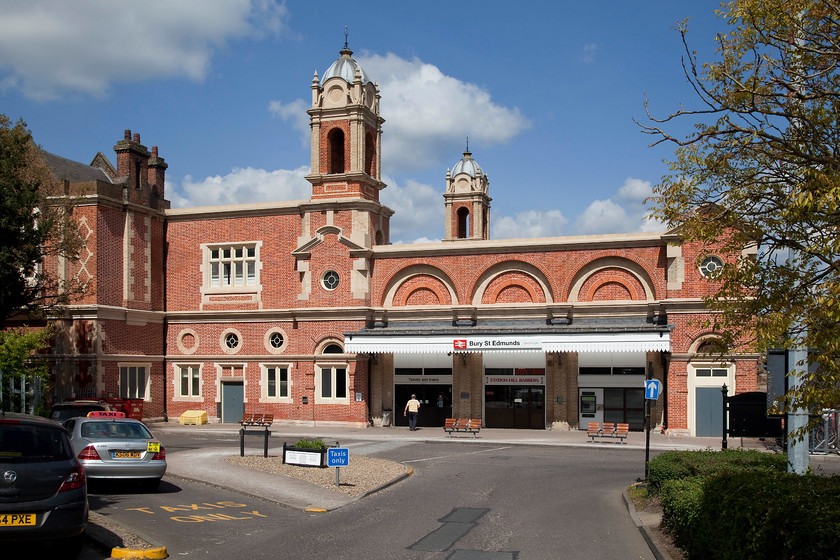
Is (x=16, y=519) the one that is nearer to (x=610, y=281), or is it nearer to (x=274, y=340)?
(x=610, y=281)

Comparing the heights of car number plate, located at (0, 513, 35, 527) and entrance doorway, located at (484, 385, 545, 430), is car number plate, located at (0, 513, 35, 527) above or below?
above

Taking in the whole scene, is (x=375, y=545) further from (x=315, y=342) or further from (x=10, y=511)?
(x=315, y=342)

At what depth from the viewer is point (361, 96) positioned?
3656 centimetres

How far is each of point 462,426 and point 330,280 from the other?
350 inches

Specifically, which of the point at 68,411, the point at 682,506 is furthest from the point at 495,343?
the point at 682,506

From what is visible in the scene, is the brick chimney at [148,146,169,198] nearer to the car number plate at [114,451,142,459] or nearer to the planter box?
the planter box

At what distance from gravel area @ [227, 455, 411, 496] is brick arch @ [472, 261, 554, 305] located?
12.7m

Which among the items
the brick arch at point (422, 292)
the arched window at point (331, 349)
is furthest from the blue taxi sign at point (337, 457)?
the arched window at point (331, 349)

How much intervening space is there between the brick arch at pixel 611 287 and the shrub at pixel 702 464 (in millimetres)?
15810

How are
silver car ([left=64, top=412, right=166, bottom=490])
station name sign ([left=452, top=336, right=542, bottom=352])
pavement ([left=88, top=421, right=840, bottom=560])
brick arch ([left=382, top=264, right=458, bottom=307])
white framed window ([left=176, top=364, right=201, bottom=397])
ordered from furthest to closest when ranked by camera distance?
1. white framed window ([left=176, top=364, right=201, bottom=397])
2. brick arch ([left=382, top=264, right=458, bottom=307])
3. station name sign ([left=452, top=336, right=542, bottom=352])
4. silver car ([left=64, top=412, right=166, bottom=490])
5. pavement ([left=88, top=421, right=840, bottom=560])

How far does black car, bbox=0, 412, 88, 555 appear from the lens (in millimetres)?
9656

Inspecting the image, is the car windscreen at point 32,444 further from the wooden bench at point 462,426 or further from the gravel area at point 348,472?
the wooden bench at point 462,426

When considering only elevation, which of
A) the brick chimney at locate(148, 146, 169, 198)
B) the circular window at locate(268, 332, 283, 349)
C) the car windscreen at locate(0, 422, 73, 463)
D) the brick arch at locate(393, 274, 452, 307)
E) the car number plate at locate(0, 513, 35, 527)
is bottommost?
the car number plate at locate(0, 513, 35, 527)

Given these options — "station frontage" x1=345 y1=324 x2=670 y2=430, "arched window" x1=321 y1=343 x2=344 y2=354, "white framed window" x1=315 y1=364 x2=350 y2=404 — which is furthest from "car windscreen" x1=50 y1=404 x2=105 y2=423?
"arched window" x1=321 y1=343 x2=344 y2=354
